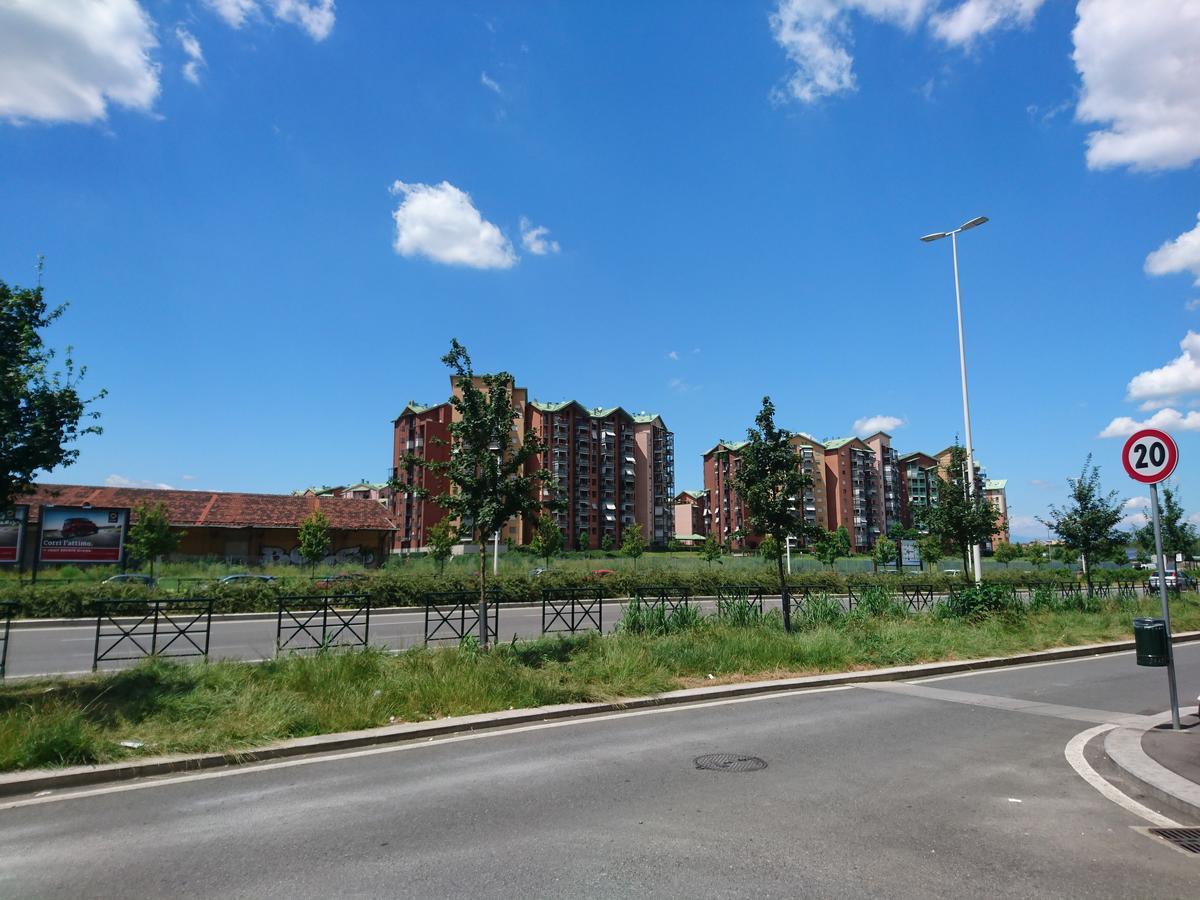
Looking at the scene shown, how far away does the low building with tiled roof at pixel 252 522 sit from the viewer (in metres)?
51.9

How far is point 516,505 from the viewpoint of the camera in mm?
12688

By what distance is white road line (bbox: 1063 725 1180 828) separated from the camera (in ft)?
18.3

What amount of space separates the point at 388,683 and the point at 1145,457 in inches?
374

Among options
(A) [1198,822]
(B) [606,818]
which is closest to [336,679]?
(B) [606,818]

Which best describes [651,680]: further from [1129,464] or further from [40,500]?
[40,500]

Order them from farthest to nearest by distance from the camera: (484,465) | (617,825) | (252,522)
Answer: (252,522) → (484,465) → (617,825)

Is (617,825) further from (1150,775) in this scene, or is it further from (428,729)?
(1150,775)

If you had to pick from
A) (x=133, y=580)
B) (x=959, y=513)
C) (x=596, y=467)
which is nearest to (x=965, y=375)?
(x=959, y=513)

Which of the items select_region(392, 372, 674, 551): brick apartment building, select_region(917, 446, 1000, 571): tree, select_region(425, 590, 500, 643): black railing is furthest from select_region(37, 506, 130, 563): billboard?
select_region(392, 372, 674, 551): brick apartment building

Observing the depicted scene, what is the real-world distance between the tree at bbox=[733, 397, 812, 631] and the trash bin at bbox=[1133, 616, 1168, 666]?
8.03m

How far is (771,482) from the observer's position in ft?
54.1

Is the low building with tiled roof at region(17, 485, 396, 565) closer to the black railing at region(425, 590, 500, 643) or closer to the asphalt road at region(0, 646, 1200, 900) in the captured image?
the black railing at region(425, 590, 500, 643)

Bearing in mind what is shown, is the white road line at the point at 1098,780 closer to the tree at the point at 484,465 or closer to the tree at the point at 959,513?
the tree at the point at 484,465

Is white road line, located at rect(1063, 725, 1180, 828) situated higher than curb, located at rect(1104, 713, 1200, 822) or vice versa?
curb, located at rect(1104, 713, 1200, 822)
